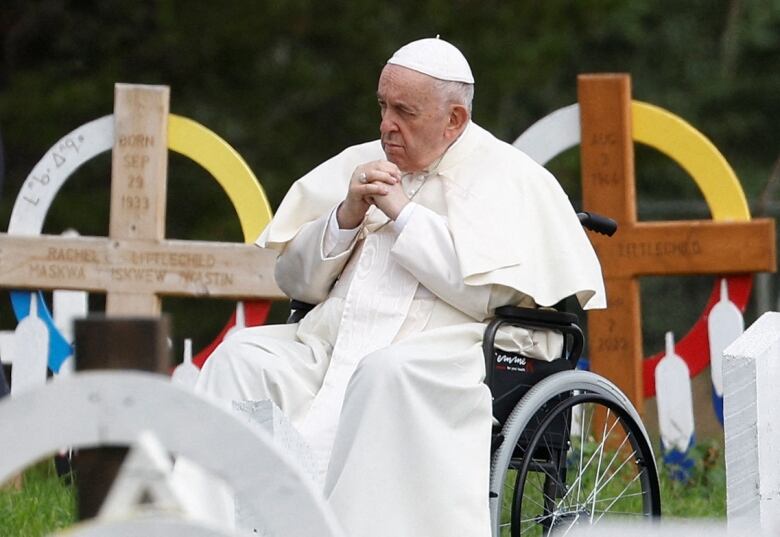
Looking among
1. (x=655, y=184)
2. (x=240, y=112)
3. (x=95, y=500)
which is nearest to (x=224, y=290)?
(x=95, y=500)

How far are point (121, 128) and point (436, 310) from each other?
6.71ft

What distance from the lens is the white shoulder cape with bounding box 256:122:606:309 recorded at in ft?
16.2

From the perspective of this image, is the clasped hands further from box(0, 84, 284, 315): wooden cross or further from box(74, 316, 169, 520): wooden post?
box(74, 316, 169, 520): wooden post

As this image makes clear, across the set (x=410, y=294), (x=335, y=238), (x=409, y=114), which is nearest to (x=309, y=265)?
(x=335, y=238)

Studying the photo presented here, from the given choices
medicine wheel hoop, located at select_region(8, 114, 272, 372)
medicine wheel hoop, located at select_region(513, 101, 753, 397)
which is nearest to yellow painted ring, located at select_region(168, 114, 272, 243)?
medicine wheel hoop, located at select_region(8, 114, 272, 372)

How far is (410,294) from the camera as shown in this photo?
5.03 m

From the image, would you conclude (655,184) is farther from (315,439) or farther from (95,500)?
(95,500)

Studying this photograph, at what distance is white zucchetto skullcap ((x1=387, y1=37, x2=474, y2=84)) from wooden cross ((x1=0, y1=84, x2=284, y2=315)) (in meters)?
1.50

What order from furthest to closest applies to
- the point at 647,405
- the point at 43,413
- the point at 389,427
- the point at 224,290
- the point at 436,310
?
the point at 647,405
the point at 224,290
the point at 436,310
the point at 389,427
the point at 43,413

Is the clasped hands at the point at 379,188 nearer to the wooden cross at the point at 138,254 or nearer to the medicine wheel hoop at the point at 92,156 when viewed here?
the wooden cross at the point at 138,254

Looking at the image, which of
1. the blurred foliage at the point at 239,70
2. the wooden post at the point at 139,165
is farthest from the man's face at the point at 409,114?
the blurred foliage at the point at 239,70

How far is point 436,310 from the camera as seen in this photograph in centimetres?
500

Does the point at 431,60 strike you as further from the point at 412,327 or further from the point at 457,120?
the point at 412,327

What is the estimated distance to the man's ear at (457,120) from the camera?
5.08m
